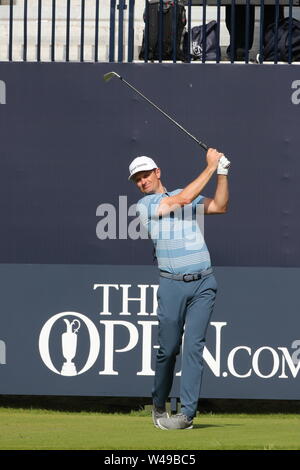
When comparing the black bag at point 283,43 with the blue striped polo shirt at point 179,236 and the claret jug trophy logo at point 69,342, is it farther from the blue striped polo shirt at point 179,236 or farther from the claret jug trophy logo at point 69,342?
the claret jug trophy logo at point 69,342

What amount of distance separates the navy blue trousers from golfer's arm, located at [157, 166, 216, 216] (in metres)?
0.44

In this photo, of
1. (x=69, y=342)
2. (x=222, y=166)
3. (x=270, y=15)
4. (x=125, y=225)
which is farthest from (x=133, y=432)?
(x=270, y=15)

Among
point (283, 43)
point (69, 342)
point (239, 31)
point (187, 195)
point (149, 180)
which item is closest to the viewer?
point (187, 195)

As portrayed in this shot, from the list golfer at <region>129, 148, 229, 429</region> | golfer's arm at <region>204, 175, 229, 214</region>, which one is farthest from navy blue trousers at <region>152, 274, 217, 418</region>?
golfer's arm at <region>204, 175, 229, 214</region>

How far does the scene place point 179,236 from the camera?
716cm

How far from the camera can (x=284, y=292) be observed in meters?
8.61

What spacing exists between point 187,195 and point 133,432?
1.50 m

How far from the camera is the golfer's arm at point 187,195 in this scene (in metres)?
6.96

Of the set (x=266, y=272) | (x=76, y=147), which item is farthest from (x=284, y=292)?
(x=76, y=147)

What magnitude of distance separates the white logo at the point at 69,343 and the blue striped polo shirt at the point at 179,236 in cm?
159

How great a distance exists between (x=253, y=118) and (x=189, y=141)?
496mm

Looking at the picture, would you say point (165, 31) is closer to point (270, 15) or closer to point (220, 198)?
point (270, 15)

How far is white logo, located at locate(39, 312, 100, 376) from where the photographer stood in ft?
28.3
